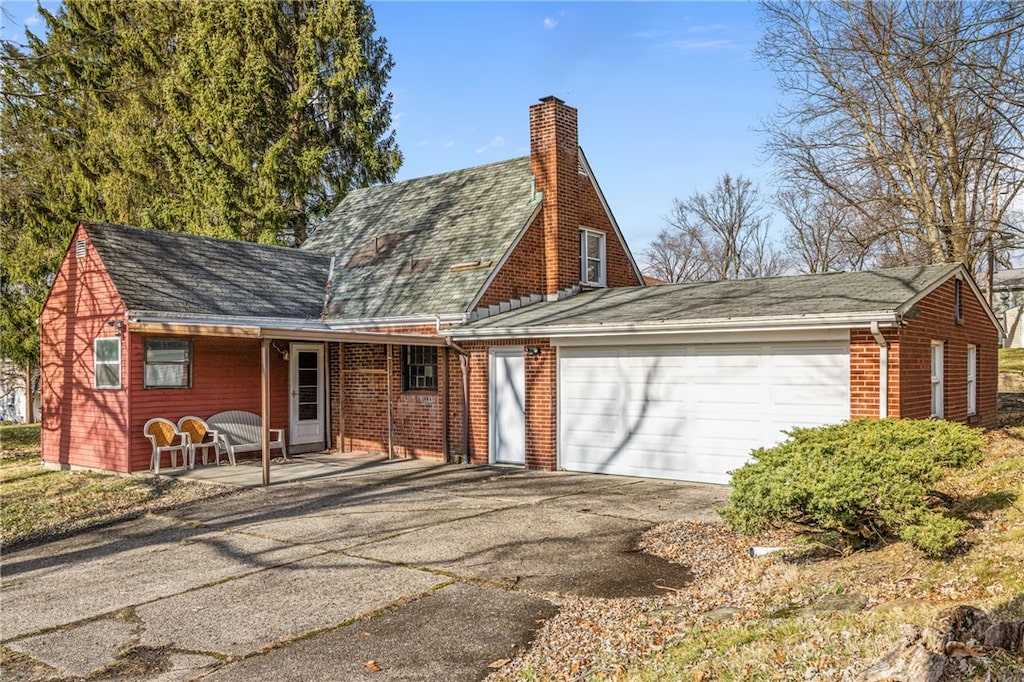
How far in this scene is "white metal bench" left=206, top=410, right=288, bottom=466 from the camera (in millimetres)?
15242

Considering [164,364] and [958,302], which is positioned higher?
[958,302]

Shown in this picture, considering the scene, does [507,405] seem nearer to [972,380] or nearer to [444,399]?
[444,399]

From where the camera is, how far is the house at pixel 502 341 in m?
11.6

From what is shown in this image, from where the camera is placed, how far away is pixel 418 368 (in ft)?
52.7

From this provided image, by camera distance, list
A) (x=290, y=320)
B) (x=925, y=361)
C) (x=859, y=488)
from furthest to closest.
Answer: (x=290, y=320) → (x=925, y=361) → (x=859, y=488)

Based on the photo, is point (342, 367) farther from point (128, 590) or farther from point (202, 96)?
point (202, 96)

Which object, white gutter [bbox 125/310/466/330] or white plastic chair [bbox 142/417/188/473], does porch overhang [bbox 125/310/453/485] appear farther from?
white plastic chair [bbox 142/417/188/473]

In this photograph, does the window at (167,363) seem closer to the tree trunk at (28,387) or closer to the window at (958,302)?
the window at (958,302)

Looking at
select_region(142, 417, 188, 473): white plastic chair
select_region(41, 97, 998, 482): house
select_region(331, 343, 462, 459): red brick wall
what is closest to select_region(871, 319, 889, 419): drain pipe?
select_region(41, 97, 998, 482): house

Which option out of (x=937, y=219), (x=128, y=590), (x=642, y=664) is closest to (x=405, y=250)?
(x=128, y=590)

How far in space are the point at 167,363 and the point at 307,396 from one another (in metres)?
3.30

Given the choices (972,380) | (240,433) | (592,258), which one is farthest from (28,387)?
(972,380)

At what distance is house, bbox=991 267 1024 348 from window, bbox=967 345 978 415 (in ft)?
126

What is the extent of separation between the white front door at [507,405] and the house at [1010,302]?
4497cm
